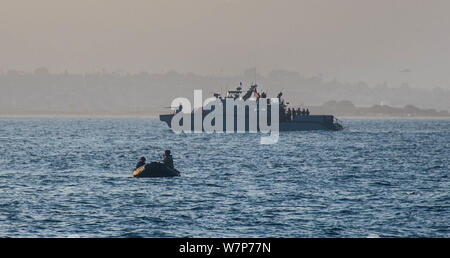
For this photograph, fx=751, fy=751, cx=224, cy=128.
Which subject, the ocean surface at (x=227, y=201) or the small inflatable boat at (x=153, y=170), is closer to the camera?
the ocean surface at (x=227, y=201)

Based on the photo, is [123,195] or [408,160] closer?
[123,195]

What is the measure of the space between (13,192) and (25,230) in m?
16.2

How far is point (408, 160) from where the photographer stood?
282ft

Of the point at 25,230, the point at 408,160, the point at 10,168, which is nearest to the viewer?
the point at 25,230

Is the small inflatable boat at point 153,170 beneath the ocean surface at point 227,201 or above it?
above

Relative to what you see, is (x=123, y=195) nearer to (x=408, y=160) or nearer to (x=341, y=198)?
(x=341, y=198)

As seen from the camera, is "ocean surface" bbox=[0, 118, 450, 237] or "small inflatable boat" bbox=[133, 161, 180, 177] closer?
"ocean surface" bbox=[0, 118, 450, 237]

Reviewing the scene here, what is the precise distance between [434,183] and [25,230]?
3442 cm

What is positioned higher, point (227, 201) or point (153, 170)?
point (153, 170)

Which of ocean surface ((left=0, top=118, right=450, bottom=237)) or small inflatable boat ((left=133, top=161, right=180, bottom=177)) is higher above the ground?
small inflatable boat ((left=133, top=161, right=180, bottom=177))

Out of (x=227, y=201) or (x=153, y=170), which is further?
(x=153, y=170)
